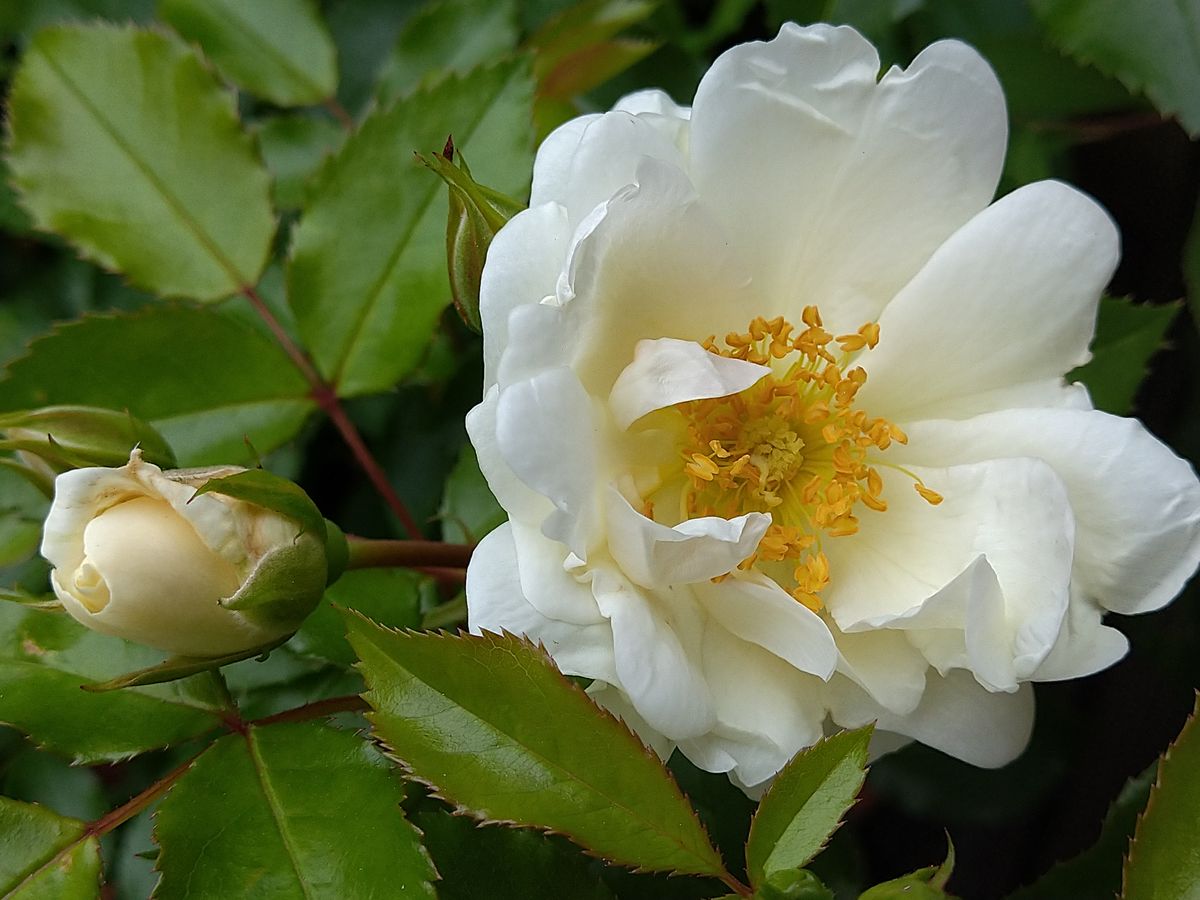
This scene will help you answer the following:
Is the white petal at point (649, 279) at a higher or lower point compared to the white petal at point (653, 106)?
lower

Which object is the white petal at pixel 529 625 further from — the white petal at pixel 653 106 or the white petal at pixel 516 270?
the white petal at pixel 653 106

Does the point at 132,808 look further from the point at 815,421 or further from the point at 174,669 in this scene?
the point at 815,421

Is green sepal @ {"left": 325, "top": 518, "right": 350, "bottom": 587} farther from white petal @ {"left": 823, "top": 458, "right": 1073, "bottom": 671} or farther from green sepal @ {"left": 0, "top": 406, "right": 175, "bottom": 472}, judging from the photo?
white petal @ {"left": 823, "top": 458, "right": 1073, "bottom": 671}

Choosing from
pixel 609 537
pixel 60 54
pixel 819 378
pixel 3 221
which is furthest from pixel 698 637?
pixel 3 221

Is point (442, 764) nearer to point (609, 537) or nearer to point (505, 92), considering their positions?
point (609, 537)

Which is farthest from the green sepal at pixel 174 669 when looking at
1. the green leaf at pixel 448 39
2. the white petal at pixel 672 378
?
the green leaf at pixel 448 39
